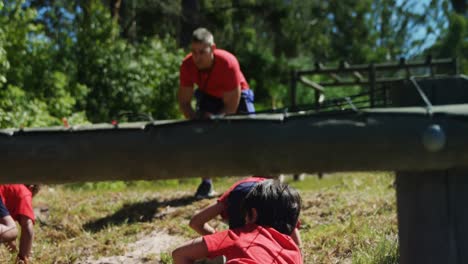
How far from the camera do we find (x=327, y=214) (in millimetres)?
5219

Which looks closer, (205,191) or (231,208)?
(231,208)

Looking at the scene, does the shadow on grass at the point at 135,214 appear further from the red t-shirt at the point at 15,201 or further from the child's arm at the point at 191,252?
the child's arm at the point at 191,252

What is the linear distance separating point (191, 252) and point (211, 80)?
287cm

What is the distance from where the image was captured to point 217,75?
5391mm

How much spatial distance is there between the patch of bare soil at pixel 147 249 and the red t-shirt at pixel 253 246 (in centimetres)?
156

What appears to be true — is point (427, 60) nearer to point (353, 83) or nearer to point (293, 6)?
point (353, 83)

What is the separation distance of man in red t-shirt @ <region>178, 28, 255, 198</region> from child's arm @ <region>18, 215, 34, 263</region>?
4.76 ft

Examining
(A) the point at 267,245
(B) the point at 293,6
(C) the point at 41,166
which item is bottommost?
(A) the point at 267,245

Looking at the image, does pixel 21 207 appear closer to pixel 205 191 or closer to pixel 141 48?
pixel 205 191

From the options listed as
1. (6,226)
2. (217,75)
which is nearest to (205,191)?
(217,75)

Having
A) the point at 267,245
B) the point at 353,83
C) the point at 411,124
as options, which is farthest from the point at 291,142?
the point at 353,83

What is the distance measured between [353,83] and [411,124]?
41.3 ft

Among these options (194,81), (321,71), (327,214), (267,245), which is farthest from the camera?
(321,71)

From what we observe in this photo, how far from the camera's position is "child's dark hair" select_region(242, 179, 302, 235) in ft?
9.21
